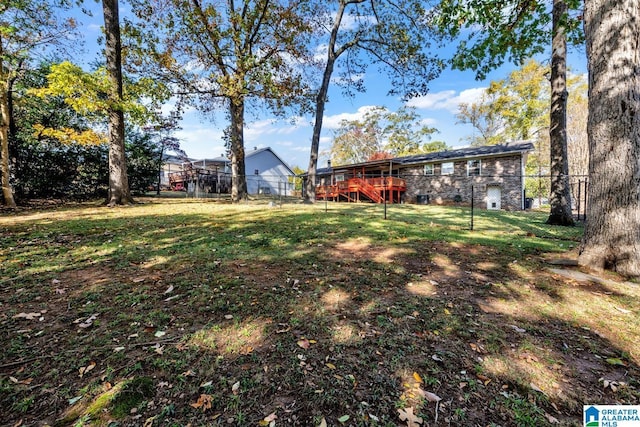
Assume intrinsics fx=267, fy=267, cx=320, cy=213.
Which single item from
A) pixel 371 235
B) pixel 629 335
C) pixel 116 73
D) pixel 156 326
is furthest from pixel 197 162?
pixel 629 335

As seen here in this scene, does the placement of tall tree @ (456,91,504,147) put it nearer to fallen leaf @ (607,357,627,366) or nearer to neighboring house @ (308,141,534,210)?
neighboring house @ (308,141,534,210)

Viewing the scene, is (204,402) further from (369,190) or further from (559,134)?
(369,190)

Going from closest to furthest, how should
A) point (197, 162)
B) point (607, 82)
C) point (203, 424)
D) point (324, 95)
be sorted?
point (203, 424) → point (607, 82) → point (324, 95) → point (197, 162)

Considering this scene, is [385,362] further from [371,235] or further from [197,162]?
[197,162]

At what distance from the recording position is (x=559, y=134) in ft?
26.0

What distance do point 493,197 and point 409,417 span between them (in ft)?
64.8

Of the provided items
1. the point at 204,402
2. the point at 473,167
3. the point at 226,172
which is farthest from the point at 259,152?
the point at 204,402

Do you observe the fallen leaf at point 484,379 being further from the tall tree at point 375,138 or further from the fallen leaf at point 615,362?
the tall tree at point 375,138

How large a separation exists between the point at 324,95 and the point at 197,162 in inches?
806

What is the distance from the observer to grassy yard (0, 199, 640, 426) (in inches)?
62.8

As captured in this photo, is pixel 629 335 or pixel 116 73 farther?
pixel 116 73

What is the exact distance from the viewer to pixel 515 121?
22.8 m

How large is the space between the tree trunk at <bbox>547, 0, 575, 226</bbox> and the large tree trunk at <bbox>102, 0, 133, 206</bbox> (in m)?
13.7

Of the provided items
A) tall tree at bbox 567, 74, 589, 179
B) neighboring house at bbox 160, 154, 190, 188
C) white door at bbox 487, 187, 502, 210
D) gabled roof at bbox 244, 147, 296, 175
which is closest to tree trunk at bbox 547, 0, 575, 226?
white door at bbox 487, 187, 502, 210
